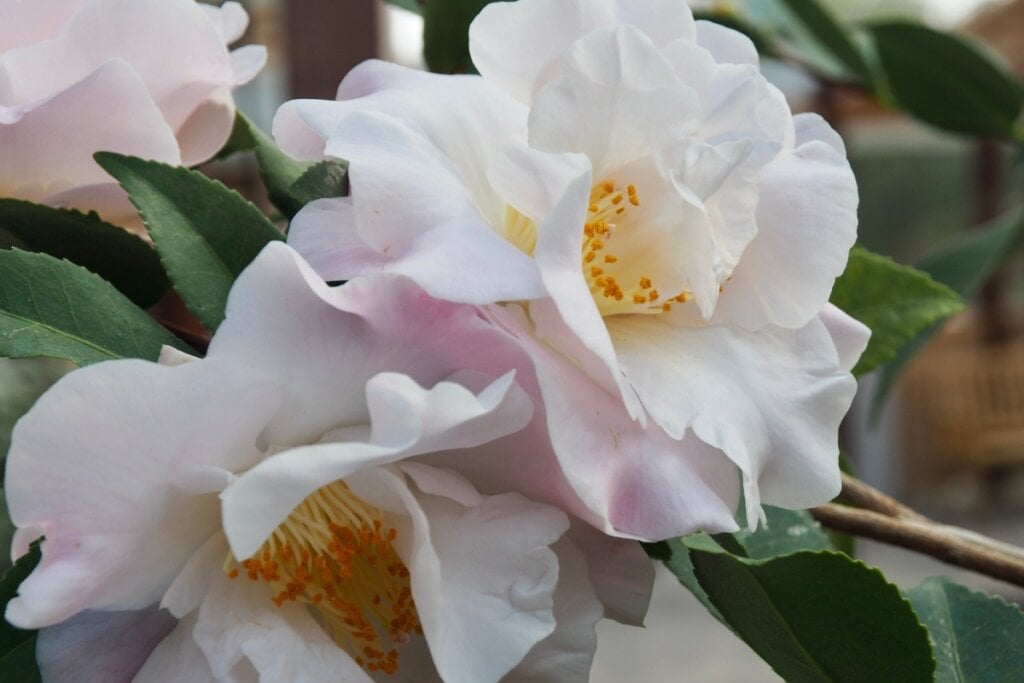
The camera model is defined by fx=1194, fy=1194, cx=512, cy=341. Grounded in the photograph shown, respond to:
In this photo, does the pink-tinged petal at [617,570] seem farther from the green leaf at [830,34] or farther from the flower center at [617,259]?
the green leaf at [830,34]

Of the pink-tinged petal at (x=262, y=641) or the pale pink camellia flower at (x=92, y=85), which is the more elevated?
the pale pink camellia flower at (x=92, y=85)

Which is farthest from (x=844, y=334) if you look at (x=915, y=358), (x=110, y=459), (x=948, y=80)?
(x=915, y=358)

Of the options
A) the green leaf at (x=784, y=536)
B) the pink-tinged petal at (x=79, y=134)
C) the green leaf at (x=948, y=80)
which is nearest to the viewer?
the pink-tinged petal at (x=79, y=134)

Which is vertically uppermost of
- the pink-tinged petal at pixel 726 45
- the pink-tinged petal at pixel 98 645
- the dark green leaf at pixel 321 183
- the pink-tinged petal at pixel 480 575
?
the pink-tinged petal at pixel 726 45

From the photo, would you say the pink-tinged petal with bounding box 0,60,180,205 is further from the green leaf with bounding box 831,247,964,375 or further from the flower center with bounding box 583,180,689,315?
the green leaf with bounding box 831,247,964,375

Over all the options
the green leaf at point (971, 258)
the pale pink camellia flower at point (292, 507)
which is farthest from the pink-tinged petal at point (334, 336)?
the green leaf at point (971, 258)

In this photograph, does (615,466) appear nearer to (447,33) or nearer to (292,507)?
(292,507)
